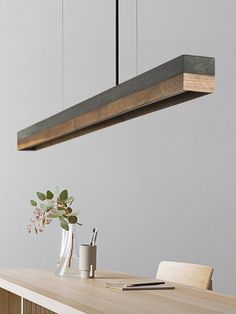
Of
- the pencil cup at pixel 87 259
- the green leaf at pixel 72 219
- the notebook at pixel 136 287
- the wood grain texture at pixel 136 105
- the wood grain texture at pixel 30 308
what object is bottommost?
the wood grain texture at pixel 30 308

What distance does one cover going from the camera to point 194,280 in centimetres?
288

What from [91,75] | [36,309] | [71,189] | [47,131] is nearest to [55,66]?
[91,75]

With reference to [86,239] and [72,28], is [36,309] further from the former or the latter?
[72,28]

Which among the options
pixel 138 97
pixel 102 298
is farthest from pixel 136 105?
pixel 102 298

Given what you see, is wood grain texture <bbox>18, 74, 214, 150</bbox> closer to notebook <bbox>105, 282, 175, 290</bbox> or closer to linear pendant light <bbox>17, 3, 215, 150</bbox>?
linear pendant light <bbox>17, 3, 215, 150</bbox>

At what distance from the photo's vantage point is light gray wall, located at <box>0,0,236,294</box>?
4855 millimetres

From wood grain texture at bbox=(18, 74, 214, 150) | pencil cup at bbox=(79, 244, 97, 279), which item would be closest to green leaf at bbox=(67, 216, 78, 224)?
pencil cup at bbox=(79, 244, 97, 279)

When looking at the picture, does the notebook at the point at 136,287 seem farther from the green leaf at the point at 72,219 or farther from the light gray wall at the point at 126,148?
the light gray wall at the point at 126,148

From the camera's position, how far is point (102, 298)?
2209 mm

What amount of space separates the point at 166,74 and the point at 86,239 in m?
3.08

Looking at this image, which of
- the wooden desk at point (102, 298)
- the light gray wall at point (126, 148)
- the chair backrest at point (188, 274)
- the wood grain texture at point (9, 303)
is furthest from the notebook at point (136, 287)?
the light gray wall at point (126, 148)

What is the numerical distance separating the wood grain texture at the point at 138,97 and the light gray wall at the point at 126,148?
72.8 inches

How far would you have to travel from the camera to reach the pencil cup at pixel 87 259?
9.74 ft

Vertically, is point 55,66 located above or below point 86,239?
above
